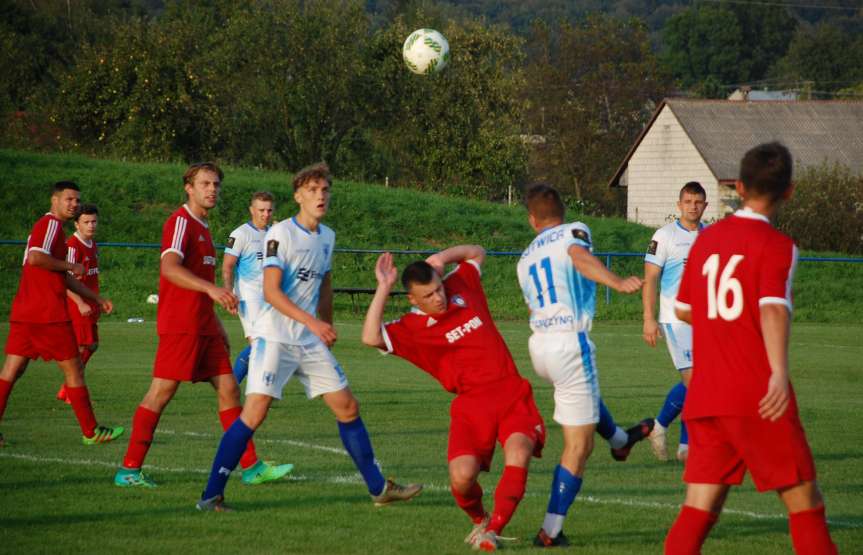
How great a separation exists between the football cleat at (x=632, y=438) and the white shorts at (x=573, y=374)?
49.5 inches

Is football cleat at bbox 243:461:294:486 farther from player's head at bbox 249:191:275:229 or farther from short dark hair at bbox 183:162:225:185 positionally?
player's head at bbox 249:191:275:229

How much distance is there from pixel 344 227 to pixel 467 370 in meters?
27.8

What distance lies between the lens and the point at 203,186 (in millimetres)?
8250

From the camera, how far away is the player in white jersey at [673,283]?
32.2ft

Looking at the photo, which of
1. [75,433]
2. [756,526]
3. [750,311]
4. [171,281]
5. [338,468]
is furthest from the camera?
[75,433]

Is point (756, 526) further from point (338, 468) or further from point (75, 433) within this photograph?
point (75, 433)

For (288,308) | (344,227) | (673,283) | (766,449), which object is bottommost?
(766,449)

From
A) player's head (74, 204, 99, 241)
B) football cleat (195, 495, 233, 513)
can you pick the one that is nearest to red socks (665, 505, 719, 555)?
football cleat (195, 495, 233, 513)

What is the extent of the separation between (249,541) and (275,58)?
3896 centimetres

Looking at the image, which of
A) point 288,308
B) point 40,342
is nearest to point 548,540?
point 288,308

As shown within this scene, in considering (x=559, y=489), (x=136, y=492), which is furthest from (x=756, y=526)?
(x=136, y=492)

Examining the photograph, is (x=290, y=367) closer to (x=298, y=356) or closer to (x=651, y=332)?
(x=298, y=356)

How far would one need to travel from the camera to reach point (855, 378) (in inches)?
648

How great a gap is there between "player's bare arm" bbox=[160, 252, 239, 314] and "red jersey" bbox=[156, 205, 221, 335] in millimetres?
149
